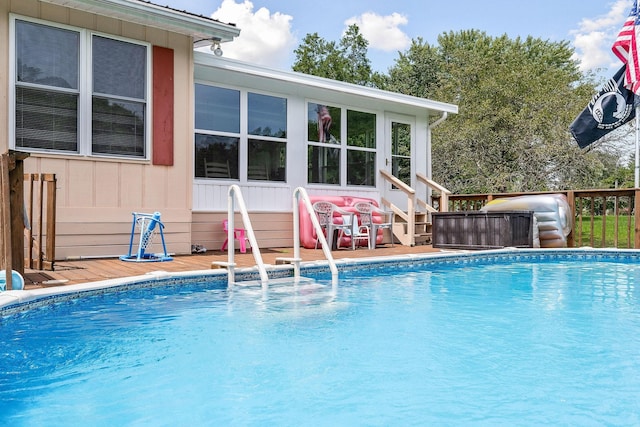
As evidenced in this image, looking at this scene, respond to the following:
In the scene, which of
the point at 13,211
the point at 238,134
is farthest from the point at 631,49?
the point at 13,211

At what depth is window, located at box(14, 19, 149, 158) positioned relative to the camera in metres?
5.75

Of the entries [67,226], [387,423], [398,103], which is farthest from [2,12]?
[398,103]

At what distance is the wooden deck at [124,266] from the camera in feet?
15.1

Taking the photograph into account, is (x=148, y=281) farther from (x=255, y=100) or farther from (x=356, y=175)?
(x=356, y=175)

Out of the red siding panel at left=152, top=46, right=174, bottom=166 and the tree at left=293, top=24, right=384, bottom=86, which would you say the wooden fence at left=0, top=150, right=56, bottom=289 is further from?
the tree at left=293, top=24, right=384, bottom=86

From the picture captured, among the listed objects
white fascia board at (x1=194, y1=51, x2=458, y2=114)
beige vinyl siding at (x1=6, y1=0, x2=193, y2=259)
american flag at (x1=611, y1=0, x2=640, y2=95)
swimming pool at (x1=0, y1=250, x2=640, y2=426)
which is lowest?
swimming pool at (x1=0, y1=250, x2=640, y2=426)

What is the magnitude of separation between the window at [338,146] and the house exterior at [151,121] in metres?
0.03

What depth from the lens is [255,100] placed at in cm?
831

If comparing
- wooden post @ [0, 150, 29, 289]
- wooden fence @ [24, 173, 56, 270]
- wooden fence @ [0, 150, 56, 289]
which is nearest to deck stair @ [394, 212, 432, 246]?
wooden fence @ [24, 173, 56, 270]

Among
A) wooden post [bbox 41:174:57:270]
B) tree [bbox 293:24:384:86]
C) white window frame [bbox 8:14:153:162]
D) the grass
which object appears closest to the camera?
wooden post [bbox 41:174:57:270]

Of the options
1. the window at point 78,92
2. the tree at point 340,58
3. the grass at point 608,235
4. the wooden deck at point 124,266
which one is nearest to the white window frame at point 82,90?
the window at point 78,92

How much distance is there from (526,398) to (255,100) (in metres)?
6.80

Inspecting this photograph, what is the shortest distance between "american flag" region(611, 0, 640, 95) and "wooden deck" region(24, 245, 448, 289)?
5.77m

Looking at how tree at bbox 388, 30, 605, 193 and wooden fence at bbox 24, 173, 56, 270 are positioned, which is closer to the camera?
wooden fence at bbox 24, 173, 56, 270
